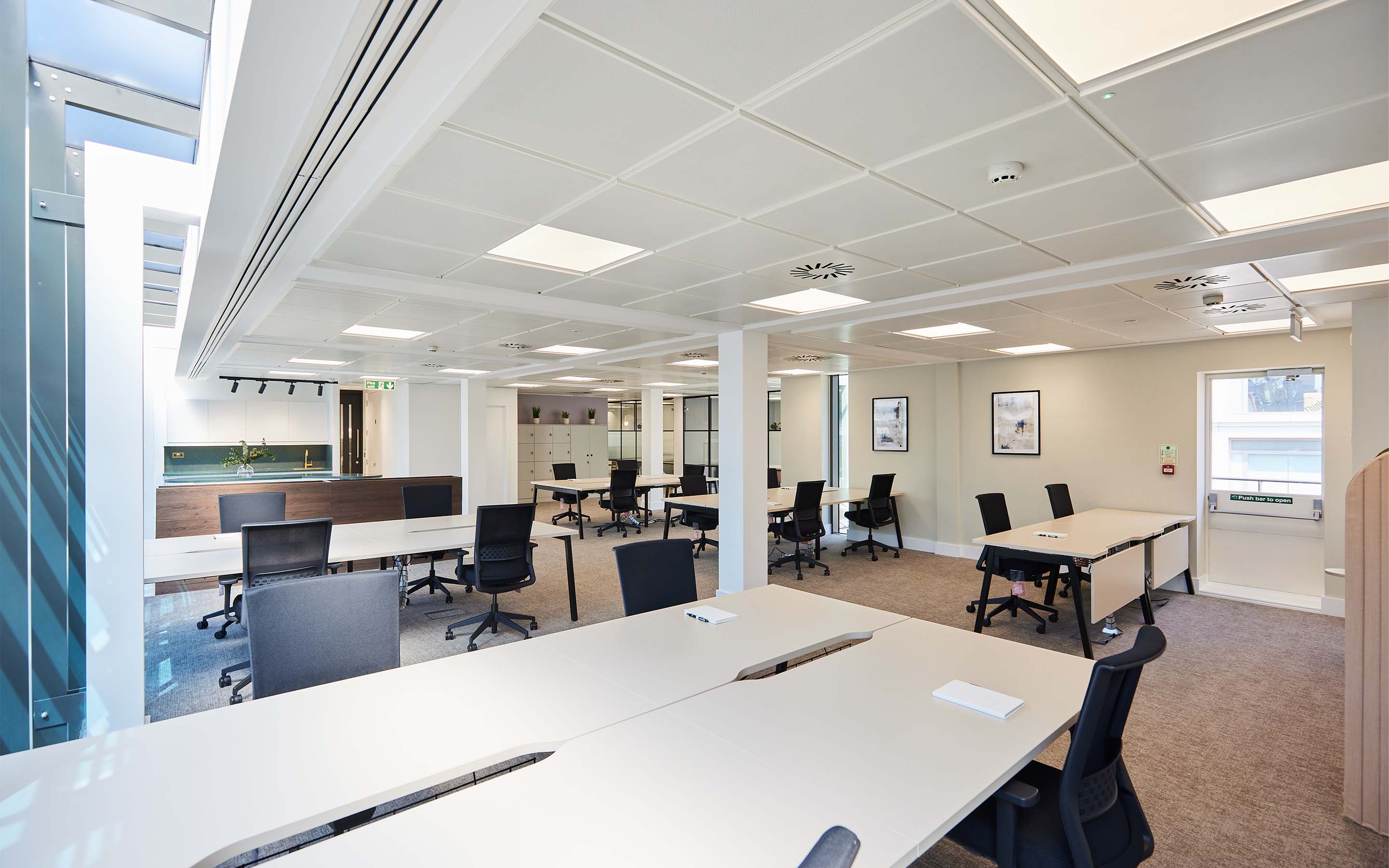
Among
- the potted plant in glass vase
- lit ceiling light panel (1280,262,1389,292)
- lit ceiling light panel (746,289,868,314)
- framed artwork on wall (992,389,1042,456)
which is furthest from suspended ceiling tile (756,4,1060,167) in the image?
the potted plant in glass vase

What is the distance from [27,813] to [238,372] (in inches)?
406

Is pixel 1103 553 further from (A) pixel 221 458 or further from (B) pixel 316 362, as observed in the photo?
(A) pixel 221 458

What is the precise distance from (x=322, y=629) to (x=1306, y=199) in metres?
4.54

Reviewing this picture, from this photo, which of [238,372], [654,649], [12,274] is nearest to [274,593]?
[654,649]

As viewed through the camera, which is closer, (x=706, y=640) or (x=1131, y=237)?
(x=706, y=640)

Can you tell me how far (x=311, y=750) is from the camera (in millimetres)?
1593

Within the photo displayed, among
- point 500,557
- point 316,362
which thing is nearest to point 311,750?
point 500,557

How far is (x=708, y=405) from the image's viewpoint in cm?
1412

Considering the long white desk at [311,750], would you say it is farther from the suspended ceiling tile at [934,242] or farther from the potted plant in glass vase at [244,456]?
the potted plant in glass vase at [244,456]

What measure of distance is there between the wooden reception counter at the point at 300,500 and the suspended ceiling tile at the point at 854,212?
5.46 metres

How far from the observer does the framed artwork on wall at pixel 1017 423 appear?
24.4 ft

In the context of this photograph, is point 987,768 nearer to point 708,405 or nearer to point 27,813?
point 27,813

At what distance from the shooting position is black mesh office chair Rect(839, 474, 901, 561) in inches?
314

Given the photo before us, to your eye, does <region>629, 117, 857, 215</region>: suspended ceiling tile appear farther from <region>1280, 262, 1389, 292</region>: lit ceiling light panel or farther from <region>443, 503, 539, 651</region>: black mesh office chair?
<region>1280, 262, 1389, 292</region>: lit ceiling light panel
